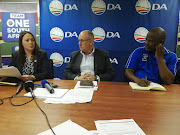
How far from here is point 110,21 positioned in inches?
122

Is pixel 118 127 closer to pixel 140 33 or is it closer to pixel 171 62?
pixel 171 62

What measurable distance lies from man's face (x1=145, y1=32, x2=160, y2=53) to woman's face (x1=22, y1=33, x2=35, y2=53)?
1576 millimetres

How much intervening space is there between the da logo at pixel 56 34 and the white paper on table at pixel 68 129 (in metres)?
2.71

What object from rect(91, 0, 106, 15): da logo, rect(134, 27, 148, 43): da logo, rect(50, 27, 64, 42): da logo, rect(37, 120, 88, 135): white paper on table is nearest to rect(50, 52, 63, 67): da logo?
rect(50, 27, 64, 42): da logo

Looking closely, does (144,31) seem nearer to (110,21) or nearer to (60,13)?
(110,21)

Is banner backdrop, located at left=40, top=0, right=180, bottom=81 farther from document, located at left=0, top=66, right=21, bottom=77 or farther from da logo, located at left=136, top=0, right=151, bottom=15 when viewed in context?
document, located at left=0, top=66, right=21, bottom=77

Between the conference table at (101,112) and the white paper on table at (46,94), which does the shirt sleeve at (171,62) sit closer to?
the conference table at (101,112)

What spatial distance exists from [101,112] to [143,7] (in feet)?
8.99

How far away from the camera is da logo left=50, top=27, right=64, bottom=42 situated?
3.24 metres

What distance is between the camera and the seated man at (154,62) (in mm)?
1712

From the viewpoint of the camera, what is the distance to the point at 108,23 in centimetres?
310

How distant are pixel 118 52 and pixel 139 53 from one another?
1208 mm

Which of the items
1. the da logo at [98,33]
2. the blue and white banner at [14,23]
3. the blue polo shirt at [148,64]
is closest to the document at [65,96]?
the blue polo shirt at [148,64]

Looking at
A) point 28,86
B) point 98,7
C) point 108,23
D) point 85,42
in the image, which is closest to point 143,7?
point 108,23
